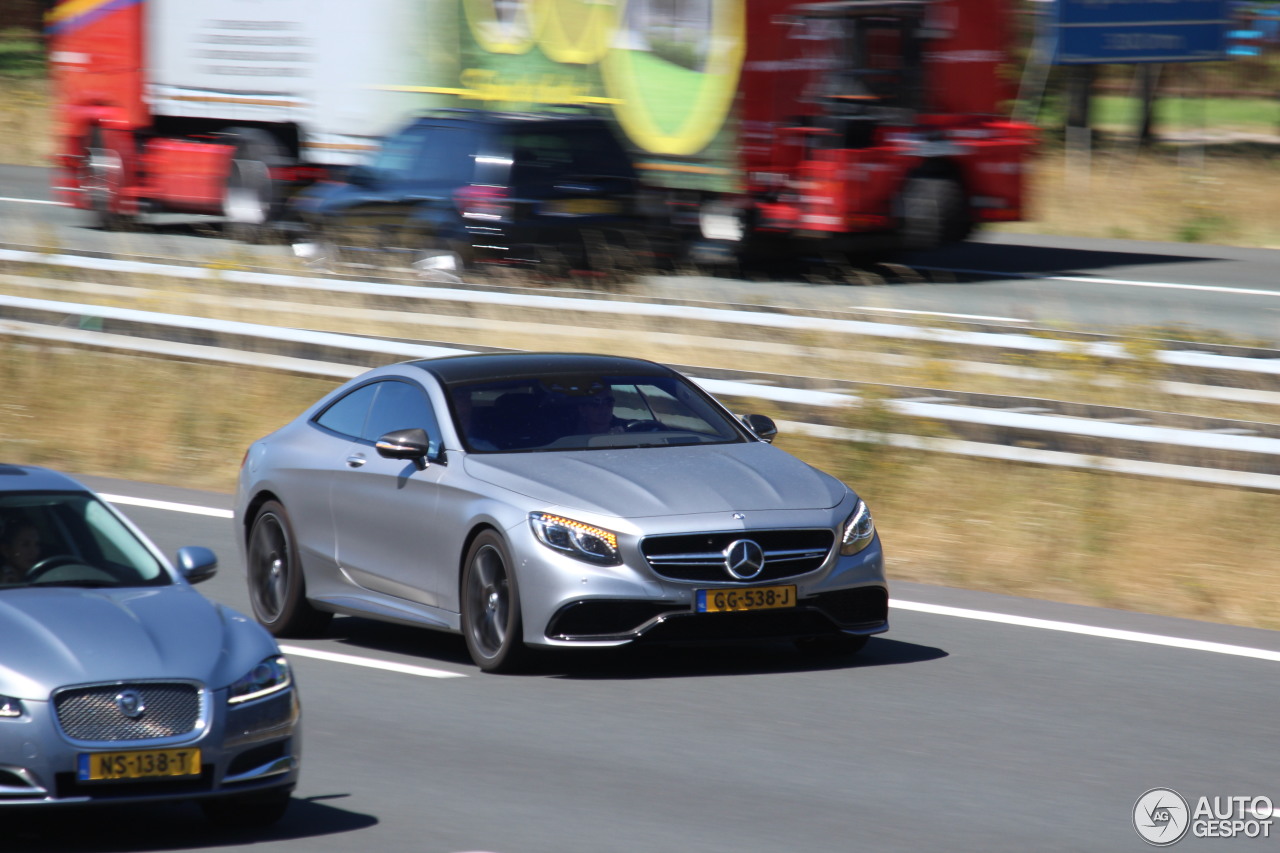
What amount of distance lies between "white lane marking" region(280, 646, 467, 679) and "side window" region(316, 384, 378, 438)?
1069 mm

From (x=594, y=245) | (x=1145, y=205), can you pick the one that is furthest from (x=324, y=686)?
(x=1145, y=205)

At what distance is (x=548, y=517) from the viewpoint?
8398mm

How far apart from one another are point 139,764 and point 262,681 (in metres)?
0.49

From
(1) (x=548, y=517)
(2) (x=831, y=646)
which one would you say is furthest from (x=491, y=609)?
(2) (x=831, y=646)

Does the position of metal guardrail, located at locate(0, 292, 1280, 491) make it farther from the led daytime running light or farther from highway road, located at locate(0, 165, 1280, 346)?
the led daytime running light

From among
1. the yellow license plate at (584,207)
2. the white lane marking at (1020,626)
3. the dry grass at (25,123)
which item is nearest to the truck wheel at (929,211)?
the yellow license plate at (584,207)

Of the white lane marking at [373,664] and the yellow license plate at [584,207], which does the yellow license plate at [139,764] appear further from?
the yellow license plate at [584,207]

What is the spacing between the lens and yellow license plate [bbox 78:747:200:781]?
18.2ft

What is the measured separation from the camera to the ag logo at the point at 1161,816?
6.20 metres

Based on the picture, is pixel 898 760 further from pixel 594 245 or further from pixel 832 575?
pixel 594 245

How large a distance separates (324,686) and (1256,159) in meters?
32.8

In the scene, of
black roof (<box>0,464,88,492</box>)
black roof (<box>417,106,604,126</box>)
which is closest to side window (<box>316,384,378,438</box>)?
black roof (<box>0,464,88,492</box>)

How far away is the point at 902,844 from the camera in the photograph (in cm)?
604

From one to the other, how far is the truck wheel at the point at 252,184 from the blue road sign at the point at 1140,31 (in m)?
14.9
